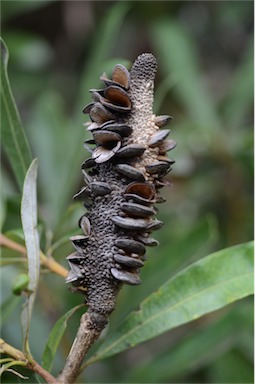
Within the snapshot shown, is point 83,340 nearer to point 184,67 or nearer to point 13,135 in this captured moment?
point 13,135

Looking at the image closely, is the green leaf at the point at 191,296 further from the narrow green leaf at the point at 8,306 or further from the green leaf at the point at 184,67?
the green leaf at the point at 184,67

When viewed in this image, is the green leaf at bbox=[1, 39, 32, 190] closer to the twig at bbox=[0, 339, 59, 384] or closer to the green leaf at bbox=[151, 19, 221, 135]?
the twig at bbox=[0, 339, 59, 384]

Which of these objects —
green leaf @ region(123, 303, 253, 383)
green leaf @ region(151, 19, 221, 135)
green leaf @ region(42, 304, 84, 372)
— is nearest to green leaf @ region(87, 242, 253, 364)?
green leaf @ region(42, 304, 84, 372)

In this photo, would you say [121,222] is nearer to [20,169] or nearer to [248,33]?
[20,169]

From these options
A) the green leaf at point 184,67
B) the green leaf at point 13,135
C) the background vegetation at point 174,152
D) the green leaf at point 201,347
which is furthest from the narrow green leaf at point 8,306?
the green leaf at point 184,67

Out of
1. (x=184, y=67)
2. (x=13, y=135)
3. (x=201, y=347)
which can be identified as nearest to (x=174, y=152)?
(x=184, y=67)

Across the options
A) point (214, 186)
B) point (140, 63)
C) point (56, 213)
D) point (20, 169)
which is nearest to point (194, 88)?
point (214, 186)
